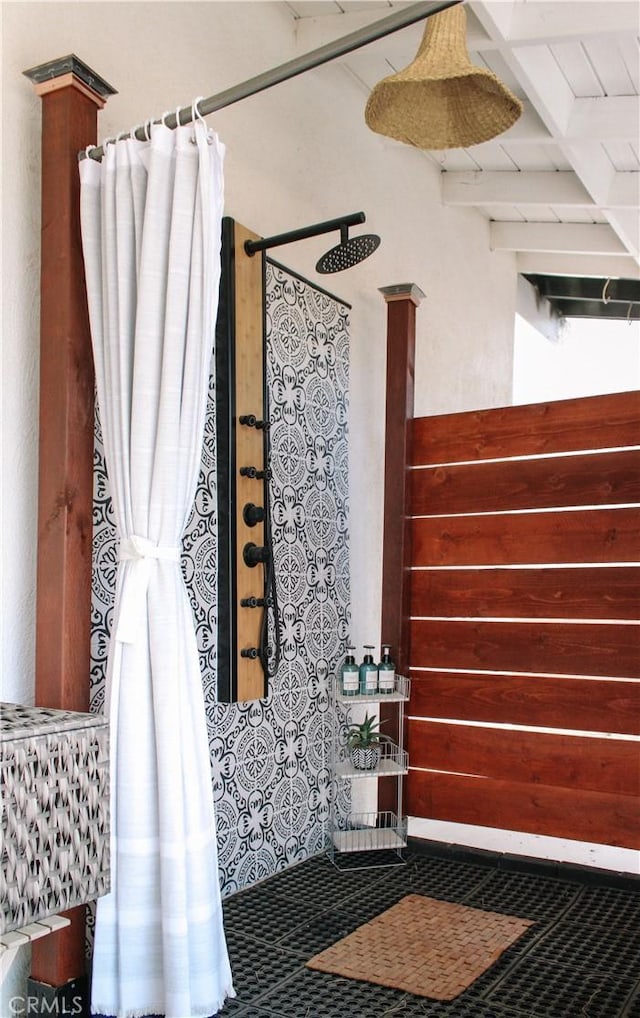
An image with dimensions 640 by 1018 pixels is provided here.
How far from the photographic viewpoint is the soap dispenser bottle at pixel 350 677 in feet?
11.1

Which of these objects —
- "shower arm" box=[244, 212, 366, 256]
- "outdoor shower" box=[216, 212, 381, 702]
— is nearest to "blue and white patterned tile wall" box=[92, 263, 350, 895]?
"outdoor shower" box=[216, 212, 381, 702]

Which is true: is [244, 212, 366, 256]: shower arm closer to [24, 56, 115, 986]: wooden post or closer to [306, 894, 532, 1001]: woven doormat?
[24, 56, 115, 986]: wooden post

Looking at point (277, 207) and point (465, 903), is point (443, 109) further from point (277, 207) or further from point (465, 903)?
point (465, 903)

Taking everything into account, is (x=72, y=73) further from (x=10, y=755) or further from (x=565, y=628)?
(x=565, y=628)

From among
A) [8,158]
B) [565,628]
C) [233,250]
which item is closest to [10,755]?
[8,158]

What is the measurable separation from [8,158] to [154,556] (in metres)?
1.02

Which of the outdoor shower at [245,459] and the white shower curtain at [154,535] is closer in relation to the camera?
the white shower curtain at [154,535]

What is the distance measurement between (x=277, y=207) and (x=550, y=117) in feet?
4.11

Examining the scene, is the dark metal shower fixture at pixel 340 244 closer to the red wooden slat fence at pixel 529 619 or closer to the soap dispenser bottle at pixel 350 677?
the red wooden slat fence at pixel 529 619

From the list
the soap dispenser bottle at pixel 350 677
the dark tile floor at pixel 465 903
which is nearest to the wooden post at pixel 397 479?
the soap dispenser bottle at pixel 350 677

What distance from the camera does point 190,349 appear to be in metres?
2.09

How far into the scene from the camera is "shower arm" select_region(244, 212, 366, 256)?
2.75 metres

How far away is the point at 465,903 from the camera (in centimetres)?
291

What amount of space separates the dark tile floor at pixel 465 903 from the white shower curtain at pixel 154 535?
0.27 meters
